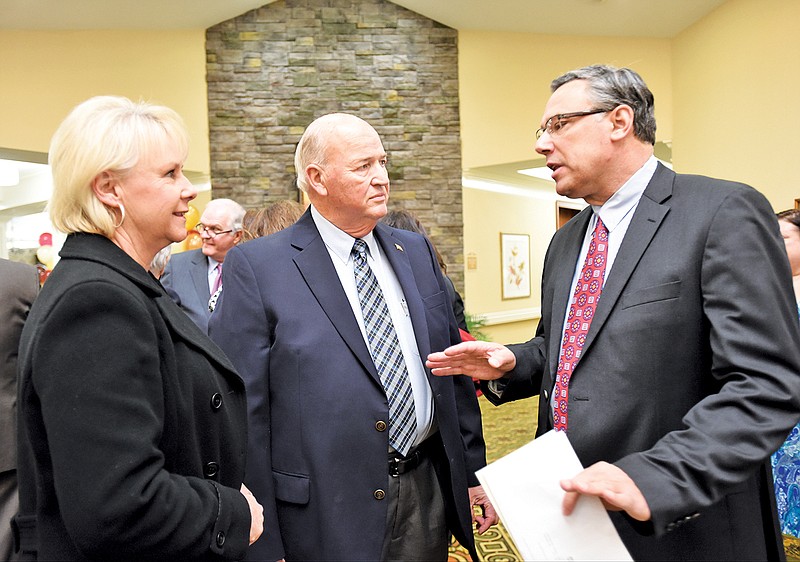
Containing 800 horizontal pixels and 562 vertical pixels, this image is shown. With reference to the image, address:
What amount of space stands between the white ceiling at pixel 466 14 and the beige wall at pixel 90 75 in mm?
176

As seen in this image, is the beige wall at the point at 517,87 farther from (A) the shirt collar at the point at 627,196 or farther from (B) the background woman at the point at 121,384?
(B) the background woman at the point at 121,384

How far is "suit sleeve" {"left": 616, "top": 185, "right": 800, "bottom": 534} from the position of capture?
3.80 ft

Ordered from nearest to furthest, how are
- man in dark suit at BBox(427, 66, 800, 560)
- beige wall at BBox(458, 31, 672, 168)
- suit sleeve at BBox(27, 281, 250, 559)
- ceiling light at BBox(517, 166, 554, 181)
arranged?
suit sleeve at BBox(27, 281, 250, 559) → man in dark suit at BBox(427, 66, 800, 560) → beige wall at BBox(458, 31, 672, 168) → ceiling light at BBox(517, 166, 554, 181)

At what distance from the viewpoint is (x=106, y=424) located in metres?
1.08

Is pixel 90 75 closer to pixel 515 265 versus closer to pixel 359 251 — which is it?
pixel 515 265

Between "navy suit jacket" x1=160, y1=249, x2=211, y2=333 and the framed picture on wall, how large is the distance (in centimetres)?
759

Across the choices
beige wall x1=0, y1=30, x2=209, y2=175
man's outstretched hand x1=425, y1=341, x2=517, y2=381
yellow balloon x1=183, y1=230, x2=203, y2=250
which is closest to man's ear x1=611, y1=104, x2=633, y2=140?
man's outstretched hand x1=425, y1=341, x2=517, y2=381

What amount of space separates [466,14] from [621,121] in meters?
8.26

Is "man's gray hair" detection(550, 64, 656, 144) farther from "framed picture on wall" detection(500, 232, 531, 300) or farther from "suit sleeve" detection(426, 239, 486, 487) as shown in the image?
"framed picture on wall" detection(500, 232, 531, 300)

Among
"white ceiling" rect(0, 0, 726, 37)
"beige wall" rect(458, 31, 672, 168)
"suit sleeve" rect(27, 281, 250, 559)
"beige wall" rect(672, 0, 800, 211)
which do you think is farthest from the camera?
"beige wall" rect(458, 31, 672, 168)

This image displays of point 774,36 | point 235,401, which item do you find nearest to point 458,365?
point 235,401

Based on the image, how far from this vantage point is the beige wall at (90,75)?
25.6ft

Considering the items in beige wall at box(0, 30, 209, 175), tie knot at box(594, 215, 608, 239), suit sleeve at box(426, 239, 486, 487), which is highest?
beige wall at box(0, 30, 209, 175)

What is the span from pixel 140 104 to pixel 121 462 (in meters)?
0.73
